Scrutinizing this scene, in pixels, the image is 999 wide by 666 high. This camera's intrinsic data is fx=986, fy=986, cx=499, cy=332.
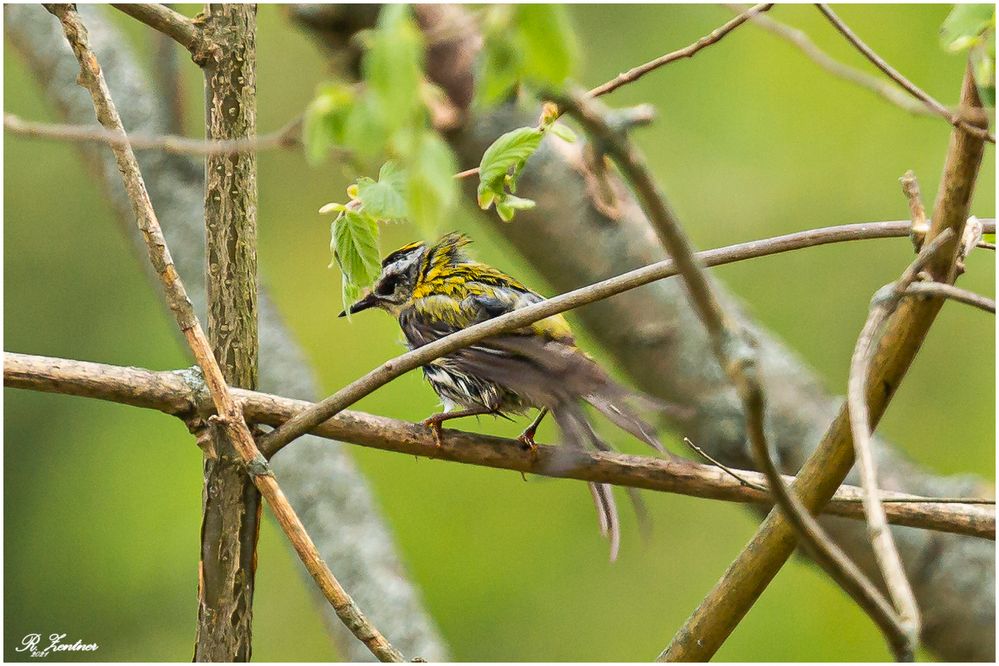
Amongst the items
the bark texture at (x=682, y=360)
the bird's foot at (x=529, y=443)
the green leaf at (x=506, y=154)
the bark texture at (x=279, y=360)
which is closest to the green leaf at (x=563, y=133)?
the green leaf at (x=506, y=154)

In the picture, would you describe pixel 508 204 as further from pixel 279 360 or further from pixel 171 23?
pixel 279 360

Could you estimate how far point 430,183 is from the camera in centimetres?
42

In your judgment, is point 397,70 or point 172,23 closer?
point 397,70

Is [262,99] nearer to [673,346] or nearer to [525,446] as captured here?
[673,346]

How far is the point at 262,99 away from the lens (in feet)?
9.11

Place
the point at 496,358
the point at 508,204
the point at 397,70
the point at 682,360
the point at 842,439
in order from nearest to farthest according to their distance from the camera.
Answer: the point at 397,70 < the point at 842,439 < the point at 508,204 < the point at 496,358 < the point at 682,360

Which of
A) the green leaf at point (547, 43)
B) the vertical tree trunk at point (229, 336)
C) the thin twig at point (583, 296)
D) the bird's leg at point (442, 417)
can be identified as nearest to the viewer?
the green leaf at point (547, 43)

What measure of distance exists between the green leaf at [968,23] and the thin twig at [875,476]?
0.16 meters

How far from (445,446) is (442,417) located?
0.20 metres

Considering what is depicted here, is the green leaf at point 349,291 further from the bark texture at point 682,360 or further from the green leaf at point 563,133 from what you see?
the bark texture at point 682,360

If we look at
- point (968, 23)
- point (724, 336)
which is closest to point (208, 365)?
point (724, 336)

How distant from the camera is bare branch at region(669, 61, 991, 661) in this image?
2.43 feet

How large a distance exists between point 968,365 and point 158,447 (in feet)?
7.29

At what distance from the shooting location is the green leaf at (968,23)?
0.64m
